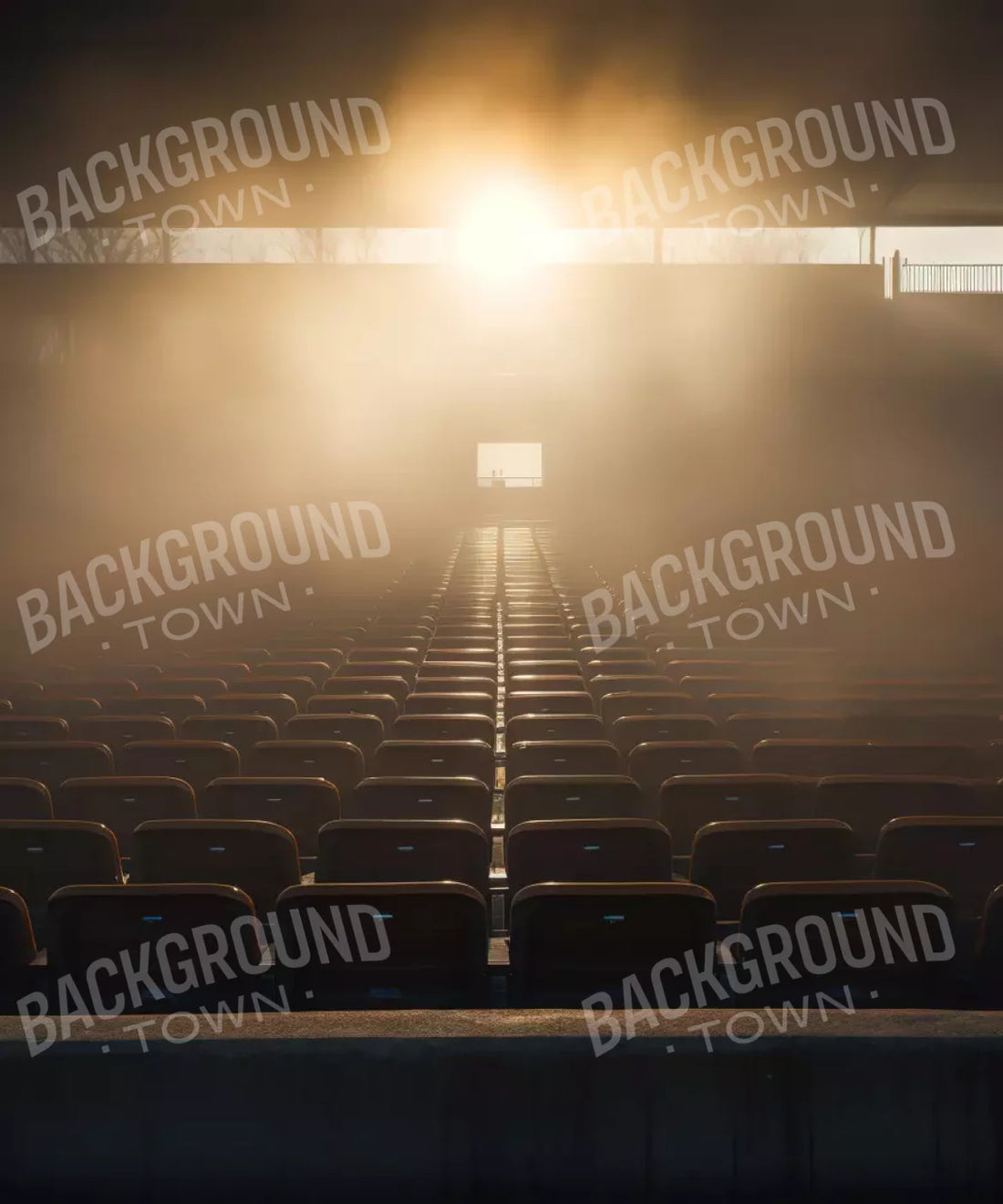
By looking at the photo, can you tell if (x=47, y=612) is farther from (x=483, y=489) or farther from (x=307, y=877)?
(x=483, y=489)

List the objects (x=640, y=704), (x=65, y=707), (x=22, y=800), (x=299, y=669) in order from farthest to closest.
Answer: (x=299, y=669) < (x=65, y=707) < (x=640, y=704) < (x=22, y=800)

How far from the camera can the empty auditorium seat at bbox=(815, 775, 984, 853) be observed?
12.6ft

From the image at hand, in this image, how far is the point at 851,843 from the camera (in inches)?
126

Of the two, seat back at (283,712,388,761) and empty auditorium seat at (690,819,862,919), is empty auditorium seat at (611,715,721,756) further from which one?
empty auditorium seat at (690,819,862,919)

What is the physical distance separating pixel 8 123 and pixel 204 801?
898 cm

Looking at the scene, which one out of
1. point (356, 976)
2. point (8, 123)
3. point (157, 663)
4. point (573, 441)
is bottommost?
point (356, 976)

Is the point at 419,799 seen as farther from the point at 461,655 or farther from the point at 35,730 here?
the point at 461,655

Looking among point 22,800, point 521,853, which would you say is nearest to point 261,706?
point 22,800

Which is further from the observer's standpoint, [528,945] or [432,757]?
[432,757]

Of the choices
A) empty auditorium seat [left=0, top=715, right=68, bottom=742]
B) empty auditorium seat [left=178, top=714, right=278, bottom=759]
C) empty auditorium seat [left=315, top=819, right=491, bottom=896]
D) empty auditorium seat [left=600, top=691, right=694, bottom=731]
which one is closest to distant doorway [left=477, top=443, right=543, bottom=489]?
empty auditorium seat [left=600, top=691, right=694, bottom=731]

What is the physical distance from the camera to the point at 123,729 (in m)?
5.32

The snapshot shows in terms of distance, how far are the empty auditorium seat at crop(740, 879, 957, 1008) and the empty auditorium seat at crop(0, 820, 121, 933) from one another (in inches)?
68.1

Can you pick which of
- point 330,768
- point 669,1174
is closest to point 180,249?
point 330,768

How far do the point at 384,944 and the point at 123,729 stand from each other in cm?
301
